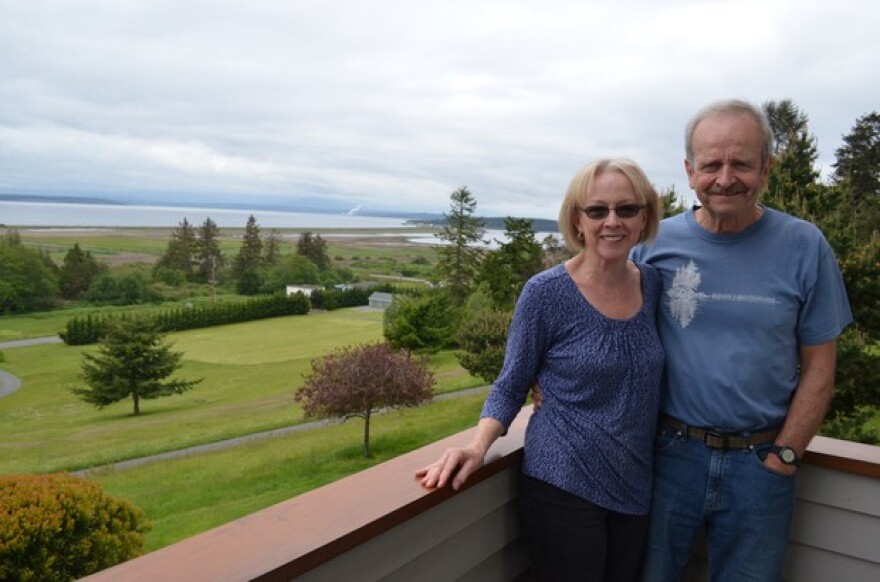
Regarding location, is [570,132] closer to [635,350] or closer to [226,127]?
[635,350]

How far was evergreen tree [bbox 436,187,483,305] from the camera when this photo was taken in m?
31.5

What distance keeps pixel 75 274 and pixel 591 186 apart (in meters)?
34.7

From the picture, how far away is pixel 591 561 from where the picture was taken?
1.18 metres

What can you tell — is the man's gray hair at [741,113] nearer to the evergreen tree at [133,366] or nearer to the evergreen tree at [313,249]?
the evergreen tree at [133,366]

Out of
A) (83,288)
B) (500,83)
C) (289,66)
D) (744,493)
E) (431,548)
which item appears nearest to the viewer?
(431,548)

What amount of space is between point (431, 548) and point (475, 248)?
1245 inches

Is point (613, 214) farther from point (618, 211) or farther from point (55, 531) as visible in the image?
point (55, 531)

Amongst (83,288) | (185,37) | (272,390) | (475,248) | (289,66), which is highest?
(289,66)

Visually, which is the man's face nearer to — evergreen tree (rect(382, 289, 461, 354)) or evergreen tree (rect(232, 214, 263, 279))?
evergreen tree (rect(382, 289, 461, 354))

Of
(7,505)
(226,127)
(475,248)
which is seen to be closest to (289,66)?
(226,127)

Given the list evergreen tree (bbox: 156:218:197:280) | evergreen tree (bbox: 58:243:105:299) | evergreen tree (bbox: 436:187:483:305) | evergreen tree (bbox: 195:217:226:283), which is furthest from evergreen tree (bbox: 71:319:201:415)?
evergreen tree (bbox: 436:187:483:305)

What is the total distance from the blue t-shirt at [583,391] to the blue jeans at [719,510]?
6 centimetres

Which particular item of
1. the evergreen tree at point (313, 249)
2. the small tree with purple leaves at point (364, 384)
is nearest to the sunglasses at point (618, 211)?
the small tree with purple leaves at point (364, 384)

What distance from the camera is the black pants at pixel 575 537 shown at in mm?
1184
